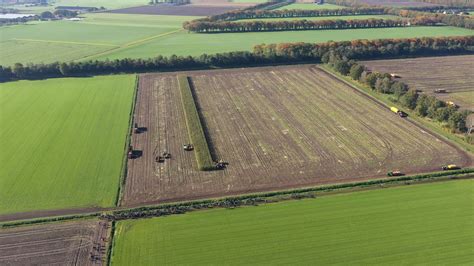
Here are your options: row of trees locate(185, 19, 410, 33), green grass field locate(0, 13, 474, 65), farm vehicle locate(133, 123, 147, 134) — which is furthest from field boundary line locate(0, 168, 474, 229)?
row of trees locate(185, 19, 410, 33)

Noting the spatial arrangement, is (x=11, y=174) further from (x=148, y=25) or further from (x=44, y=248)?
(x=148, y=25)

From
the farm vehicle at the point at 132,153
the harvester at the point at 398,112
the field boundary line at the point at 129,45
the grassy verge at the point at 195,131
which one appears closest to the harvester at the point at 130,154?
the farm vehicle at the point at 132,153

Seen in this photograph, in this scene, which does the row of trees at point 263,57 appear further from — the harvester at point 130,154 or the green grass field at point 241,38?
the harvester at point 130,154

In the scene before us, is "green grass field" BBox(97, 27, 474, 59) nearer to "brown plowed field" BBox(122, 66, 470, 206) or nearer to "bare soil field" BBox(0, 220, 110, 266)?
"brown plowed field" BBox(122, 66, 470, 206)

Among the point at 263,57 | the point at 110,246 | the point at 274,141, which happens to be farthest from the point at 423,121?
the point at 110,246

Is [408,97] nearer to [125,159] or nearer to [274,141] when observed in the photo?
[274,141]

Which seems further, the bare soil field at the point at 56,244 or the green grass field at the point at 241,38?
the green grass field at the point at 241,38
